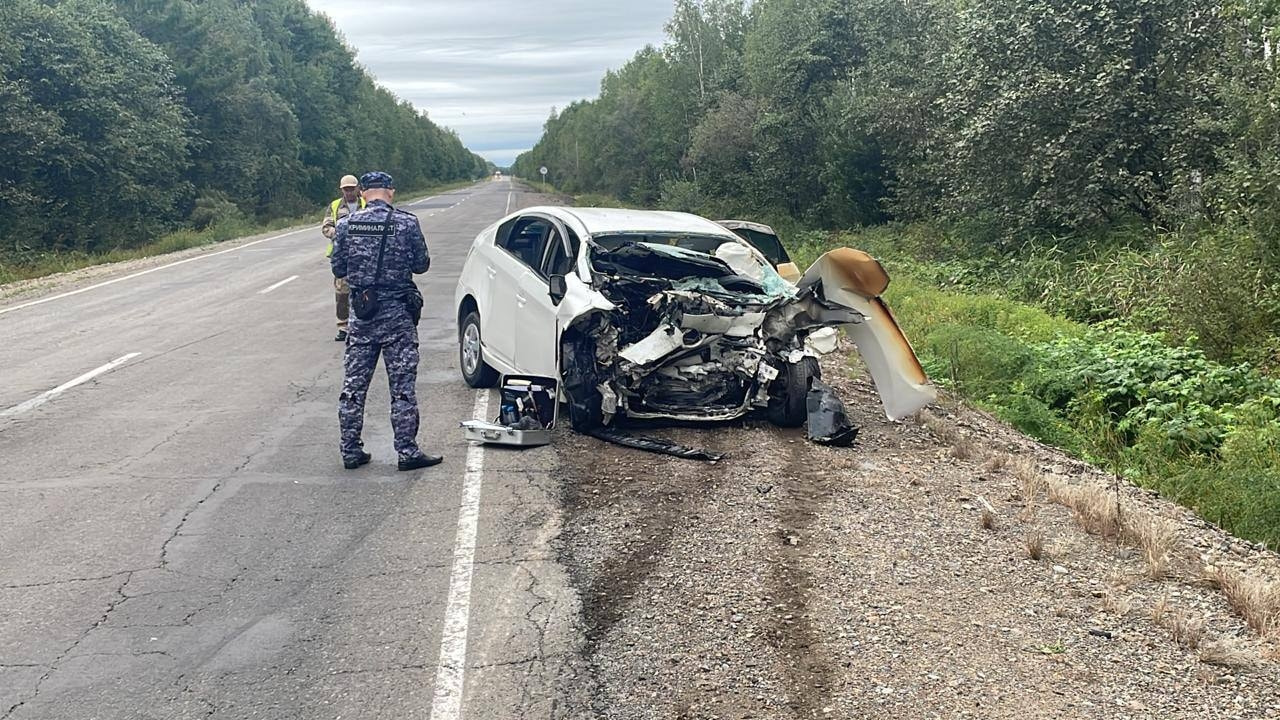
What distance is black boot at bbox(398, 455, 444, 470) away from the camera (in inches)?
269

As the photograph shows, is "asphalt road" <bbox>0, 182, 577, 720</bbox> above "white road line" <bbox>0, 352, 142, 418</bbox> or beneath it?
above

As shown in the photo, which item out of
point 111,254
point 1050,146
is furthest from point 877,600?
point 111,254

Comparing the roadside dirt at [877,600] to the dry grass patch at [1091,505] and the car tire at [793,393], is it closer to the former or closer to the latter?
the dry grass patch at [1091,505]

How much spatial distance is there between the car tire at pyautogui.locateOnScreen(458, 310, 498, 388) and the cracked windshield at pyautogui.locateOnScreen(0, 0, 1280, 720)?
0.51ft

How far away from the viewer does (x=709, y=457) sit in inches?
278

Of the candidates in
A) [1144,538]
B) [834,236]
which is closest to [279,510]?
[1144,538]

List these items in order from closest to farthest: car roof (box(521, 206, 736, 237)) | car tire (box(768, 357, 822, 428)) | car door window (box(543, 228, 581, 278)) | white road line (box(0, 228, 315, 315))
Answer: car tire (box(768, 357, 822, 428)) < car door window (box(543, 228, 581, 278)) < car roof (box(521, 206, 736, 237)) < white road line (box(0, 228, 315, 315))

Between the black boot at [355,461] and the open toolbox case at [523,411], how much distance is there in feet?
2.62

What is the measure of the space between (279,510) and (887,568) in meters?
3.48

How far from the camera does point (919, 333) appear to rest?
42.0 ft

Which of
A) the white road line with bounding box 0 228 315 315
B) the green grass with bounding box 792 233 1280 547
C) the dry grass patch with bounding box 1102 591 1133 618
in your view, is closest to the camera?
the dry grass patch with bounding box 1102 591 1133 618

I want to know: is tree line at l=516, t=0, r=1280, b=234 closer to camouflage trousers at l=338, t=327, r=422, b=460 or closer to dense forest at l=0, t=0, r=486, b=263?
camouflage trousers at l=338, t=327, r=422, b=460

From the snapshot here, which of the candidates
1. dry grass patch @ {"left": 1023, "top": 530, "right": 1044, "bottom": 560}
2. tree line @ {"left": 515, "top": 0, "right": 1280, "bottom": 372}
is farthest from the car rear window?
tree line @ {"left": 515, "top": 0, "right": 1280, "bottom": 372}

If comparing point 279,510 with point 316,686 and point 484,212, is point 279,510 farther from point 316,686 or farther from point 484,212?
point 484,212
